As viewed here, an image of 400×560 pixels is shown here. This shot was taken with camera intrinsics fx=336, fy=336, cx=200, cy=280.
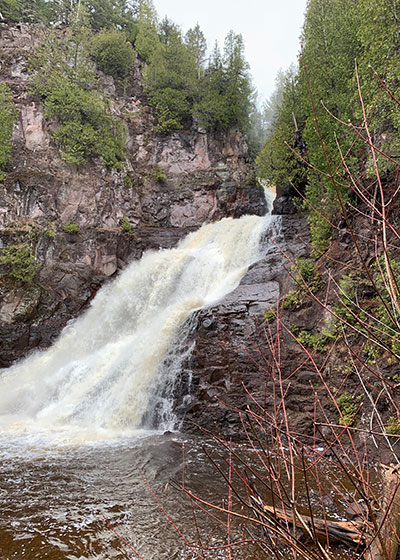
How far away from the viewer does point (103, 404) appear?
1013 cm

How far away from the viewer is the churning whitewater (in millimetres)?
9961

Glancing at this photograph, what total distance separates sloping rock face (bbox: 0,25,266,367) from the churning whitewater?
1.21 m

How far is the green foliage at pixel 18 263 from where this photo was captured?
14.8 metres

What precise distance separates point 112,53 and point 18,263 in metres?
21.4

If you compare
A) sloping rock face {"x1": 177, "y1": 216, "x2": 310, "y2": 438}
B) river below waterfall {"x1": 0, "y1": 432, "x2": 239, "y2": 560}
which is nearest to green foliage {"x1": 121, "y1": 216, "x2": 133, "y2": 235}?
sloping rock face {"x1": 177, "y1": 216, "x2": 310, "y2": 438}

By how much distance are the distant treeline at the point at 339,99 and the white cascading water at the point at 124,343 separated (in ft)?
11.5

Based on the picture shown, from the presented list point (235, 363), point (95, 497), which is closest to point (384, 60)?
point (235, 363)

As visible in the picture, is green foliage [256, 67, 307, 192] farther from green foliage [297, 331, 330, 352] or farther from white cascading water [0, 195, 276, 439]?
green foliage [297, 331, 330, 352]

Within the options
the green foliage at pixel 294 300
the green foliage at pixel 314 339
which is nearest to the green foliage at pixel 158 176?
the green foliage at pixel 294 300

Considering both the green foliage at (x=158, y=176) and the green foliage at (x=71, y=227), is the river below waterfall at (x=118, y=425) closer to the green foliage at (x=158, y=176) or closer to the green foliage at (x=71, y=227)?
the green foliage at (x=71, y=227)

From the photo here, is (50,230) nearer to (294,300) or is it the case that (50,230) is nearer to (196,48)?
(294,300)

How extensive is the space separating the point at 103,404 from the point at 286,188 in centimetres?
1415

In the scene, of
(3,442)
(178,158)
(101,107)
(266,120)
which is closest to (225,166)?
(178,158)

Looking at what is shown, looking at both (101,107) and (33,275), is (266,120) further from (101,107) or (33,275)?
(33,275)
